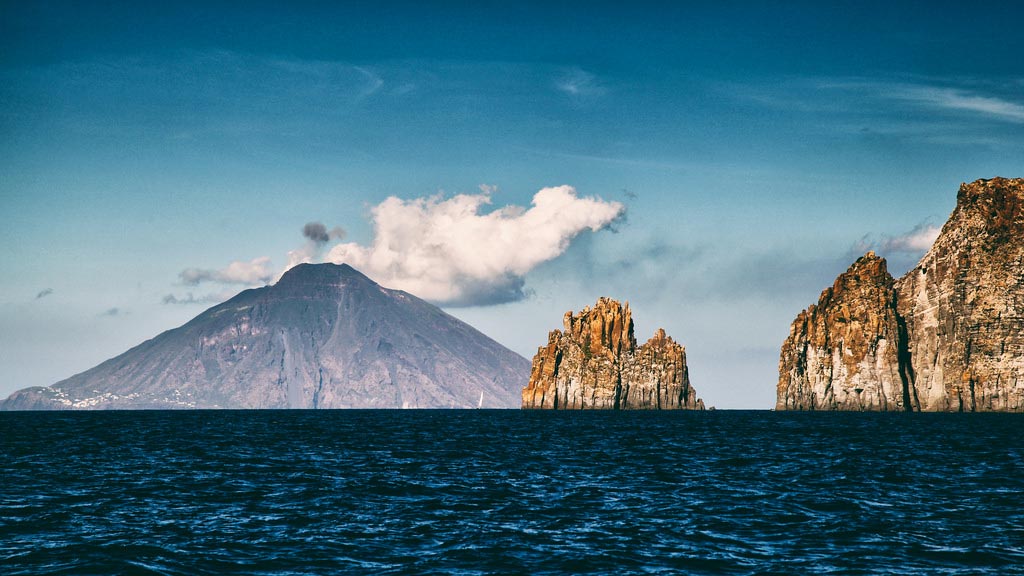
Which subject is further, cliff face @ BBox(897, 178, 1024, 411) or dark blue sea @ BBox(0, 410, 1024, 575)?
cliff face @ BBox(897, 178, 1024, 411)

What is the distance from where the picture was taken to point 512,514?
36719mm

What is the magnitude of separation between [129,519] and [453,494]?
14406 mm

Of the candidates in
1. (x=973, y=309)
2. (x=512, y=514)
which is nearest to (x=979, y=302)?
(x=973, y=309)

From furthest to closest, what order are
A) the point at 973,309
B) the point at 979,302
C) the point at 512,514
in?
the point at 973,309, the point at 979,302, the point at 512,514

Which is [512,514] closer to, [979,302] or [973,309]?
[979,302]

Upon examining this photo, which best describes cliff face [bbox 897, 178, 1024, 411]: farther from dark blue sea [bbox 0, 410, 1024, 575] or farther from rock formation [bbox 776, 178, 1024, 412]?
dark blue sea [bbox 0, 410, 1024, 575]

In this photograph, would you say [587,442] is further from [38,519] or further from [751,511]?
[38,519]

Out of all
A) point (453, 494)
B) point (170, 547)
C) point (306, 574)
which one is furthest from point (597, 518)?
point (170, 547)

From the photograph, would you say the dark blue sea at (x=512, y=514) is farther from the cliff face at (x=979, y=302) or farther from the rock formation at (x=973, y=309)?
the rock formation at (x=973, y=309)

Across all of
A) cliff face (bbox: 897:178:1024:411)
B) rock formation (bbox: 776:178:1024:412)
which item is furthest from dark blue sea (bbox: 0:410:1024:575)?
rock formation (bbox: 776:178:1024:412)

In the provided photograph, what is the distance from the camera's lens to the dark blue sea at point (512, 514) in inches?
1099

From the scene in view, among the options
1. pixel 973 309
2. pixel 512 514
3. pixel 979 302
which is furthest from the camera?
pixel 973 309

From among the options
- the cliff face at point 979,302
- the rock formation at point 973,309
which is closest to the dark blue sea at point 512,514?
the cliff face at point 979,302

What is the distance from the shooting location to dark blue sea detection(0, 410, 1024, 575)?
91.5 ft
